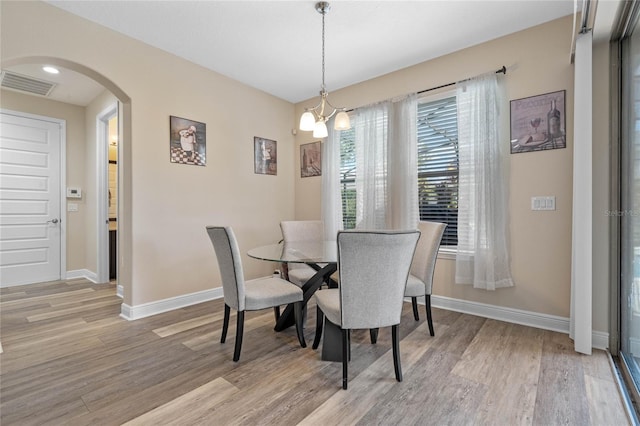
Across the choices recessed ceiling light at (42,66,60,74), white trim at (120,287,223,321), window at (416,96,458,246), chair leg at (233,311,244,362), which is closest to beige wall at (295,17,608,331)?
window at (416,96,458,246)

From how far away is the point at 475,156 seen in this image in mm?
2855

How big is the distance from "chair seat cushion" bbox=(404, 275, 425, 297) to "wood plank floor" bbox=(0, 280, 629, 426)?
14.5 inches

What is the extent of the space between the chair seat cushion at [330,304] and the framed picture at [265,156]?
248cm

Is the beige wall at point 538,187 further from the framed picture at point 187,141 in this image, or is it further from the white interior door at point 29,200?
the white interior door at point 29,200

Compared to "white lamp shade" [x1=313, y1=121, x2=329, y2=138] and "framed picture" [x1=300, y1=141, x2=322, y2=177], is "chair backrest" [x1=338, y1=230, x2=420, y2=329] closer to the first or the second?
"white lamp shade" [x1=313, y1=121, x2=329, y2=138]

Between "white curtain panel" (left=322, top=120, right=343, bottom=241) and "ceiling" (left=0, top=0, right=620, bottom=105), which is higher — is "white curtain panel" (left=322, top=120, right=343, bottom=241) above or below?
below

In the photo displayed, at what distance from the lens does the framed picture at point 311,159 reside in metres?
4.31

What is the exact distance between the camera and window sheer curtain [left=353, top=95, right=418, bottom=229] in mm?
3332

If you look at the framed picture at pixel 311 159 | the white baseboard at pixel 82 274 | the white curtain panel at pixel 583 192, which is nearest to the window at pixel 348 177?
the framed picture at pixel 311 159

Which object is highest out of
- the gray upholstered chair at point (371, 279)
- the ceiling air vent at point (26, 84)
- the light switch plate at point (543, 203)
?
the ceiling air vent at point (26, 84)

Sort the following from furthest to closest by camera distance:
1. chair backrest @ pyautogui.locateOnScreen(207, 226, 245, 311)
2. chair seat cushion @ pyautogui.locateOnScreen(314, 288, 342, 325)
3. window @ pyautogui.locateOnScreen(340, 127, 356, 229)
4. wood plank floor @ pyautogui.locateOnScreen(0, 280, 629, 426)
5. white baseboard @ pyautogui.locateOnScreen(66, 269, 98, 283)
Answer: white baseboard @ pyautogui.locateOnScreen(66, 269, 98, 283), window @ pyautogui.locateOnScreen(340, 127, 356, 229), chair backrest @ pyautogui.locateOnScreen(207, 226, 245, 311), chair seat cushion @ pyautogui.locateOnScreen(314, 288, 342, 325), wood plank floor @ pyautogui.locateOnScreen(0, 280, 629, 426)

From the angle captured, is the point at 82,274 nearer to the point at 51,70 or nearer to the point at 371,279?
the point at 51,70

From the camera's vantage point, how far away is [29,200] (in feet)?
13.9

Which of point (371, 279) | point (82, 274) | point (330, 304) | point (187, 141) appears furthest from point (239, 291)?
point (82, 274)
